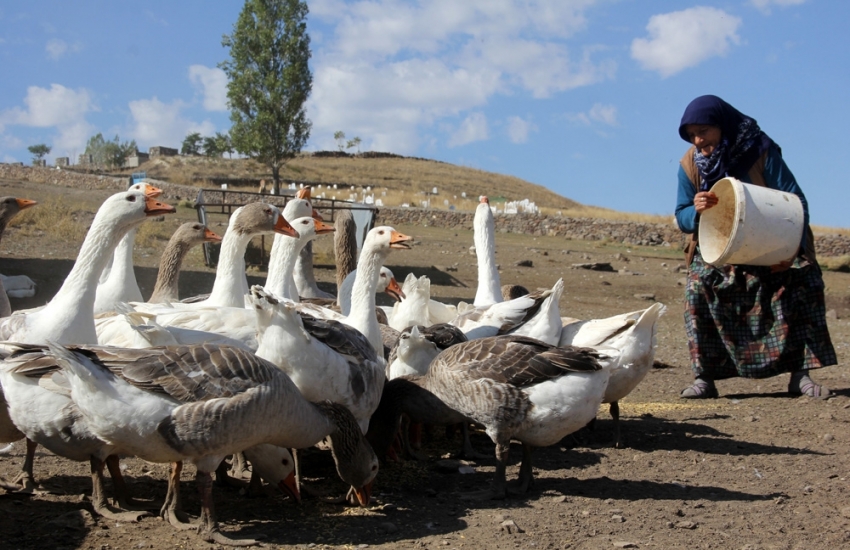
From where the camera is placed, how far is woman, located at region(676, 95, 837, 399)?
252 inches

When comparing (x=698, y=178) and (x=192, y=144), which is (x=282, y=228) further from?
(x=192, y=144)

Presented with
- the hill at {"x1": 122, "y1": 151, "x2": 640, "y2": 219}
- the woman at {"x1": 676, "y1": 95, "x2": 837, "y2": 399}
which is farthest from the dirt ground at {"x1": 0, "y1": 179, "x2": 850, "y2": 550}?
the hill at {"x1": 122, "y1": 151, "x2": 640, "y2": 219}

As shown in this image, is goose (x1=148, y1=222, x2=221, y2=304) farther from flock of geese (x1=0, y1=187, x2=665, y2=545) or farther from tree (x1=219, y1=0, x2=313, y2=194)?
tree (x1=219, y1=0, x2=313, y2=194)

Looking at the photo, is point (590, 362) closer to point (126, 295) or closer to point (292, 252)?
point (292, 252)

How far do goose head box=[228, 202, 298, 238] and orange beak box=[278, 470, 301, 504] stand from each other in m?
2.33

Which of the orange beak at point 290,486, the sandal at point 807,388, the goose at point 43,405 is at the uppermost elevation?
the goose at point 43,405

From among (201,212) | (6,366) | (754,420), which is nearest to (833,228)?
(201,212)

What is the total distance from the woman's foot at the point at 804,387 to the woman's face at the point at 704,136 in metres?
2.04

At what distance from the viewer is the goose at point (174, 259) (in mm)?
6875

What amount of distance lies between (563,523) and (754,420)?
2779mm

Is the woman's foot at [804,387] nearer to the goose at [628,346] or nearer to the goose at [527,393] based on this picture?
the goose at [628,346]

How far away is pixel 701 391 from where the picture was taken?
6.74 metres

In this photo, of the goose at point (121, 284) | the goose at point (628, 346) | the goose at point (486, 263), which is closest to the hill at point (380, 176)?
the goose at point (486, 263)

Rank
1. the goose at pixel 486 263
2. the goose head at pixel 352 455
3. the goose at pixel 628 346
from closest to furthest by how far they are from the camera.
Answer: the goose head at pixel 352 455
the goose at pixel 628 346
the goose at pixel 486 263
